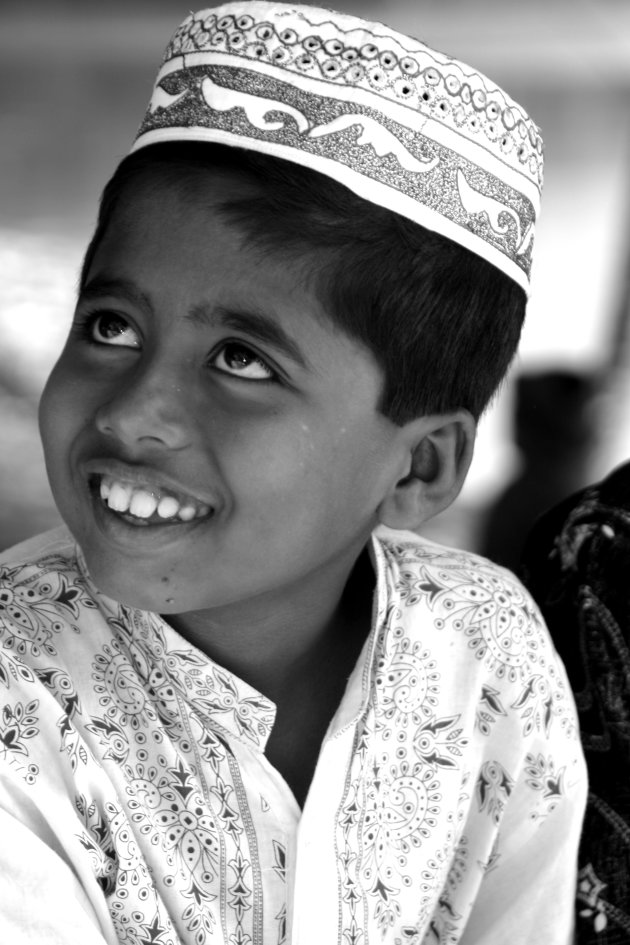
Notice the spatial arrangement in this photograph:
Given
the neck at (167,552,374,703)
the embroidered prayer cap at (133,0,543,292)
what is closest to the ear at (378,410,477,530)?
the neck at (167,552,374,703)

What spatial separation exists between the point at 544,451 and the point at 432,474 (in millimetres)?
2510

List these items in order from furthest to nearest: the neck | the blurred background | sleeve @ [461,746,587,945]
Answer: the blurred background → sleeve @ [461,746,587,945] → the neck

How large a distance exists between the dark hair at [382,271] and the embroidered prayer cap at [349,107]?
2 centimetres

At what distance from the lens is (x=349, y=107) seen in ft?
3.84

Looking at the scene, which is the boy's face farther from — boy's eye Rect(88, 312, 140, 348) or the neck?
the neck

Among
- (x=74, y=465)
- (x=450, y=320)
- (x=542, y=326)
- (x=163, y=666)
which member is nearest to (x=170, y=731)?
(x=163, y=666)

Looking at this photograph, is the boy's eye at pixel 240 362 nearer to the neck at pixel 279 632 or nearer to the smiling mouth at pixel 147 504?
the smiling mouth at pixel 147 504

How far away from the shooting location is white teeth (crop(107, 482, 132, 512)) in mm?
1124

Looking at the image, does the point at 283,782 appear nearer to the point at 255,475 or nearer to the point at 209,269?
the point at 255,475

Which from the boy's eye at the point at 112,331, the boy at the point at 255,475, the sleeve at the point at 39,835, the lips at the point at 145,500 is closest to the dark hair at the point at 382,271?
the boy at the point at 255,475

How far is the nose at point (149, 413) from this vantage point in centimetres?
107

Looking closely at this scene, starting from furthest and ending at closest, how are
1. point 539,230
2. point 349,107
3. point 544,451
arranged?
point 539,230 < point 544,451 < point 349,107

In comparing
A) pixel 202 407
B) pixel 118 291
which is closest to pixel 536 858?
pixel 202 407

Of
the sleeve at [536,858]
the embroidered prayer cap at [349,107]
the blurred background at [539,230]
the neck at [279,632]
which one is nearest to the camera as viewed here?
the embroidered prayer cap at [349,107]
